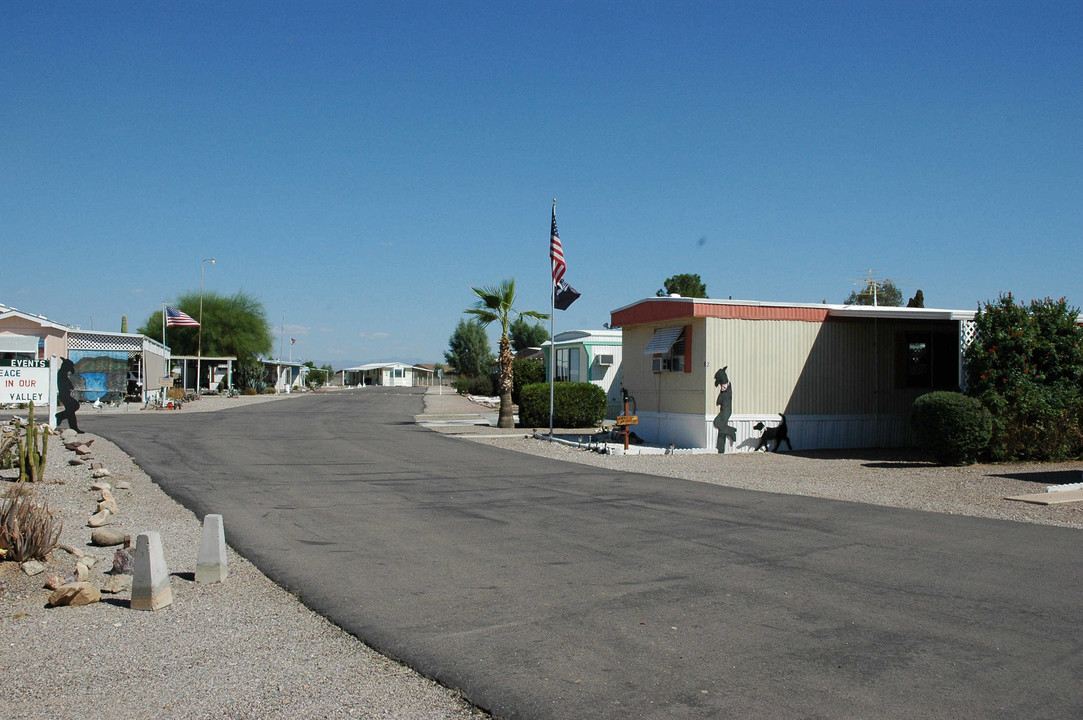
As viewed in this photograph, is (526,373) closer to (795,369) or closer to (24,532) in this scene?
(795,369)

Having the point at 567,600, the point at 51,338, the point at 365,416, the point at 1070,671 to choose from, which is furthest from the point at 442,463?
the point at 51,338

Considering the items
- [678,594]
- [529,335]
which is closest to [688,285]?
[529,335]

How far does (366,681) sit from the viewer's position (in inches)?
178

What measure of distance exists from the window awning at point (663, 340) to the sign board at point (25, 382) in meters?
12.5

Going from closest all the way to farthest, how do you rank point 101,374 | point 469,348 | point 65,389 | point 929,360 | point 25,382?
point 25,382 < point 65,389 < point 929,360 < point 101,374 < point 469,348

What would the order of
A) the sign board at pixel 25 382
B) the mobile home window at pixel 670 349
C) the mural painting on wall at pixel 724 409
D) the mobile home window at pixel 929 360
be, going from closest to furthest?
the sign board at pixel 25 382, the mural painting on wall at pixel 724 409, the mobile home window at pixel 670 349, the mobile home window at pixel 929 360

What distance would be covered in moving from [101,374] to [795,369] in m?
32.8

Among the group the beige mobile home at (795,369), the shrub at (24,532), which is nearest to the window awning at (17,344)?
the beige mobile home at (795,369)

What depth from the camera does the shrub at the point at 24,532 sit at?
689 cm

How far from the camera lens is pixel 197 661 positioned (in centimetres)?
482

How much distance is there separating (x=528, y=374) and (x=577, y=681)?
28.3 m

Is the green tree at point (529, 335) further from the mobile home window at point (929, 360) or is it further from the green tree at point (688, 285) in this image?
the mobile home window at point (929, 360)

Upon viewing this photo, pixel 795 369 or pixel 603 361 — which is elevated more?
pixel 603 361

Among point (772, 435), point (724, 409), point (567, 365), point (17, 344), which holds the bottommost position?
point (772, 435)
